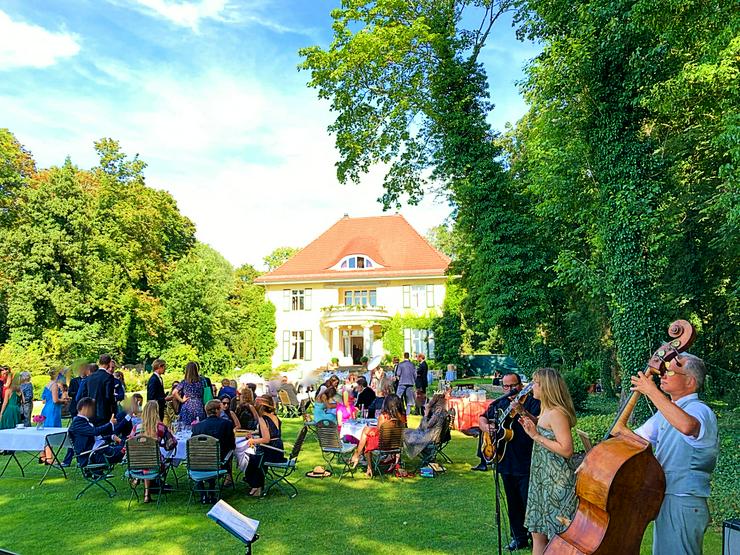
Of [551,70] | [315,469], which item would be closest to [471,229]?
[551,70]

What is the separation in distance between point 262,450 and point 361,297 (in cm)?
3080

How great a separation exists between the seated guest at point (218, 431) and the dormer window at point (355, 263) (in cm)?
3112

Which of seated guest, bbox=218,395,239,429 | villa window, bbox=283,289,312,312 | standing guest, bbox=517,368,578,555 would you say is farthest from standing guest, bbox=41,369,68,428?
villa window, bbox=283,289,312,312

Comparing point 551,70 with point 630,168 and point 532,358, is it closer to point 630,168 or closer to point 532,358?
point 630,168

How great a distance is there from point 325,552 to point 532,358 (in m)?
11.1

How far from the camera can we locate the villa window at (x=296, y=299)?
131 ft

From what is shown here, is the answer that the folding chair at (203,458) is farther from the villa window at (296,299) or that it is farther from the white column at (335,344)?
the villa window at (296,299)

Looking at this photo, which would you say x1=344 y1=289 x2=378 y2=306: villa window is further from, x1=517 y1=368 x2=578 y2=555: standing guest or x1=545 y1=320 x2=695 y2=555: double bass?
x1=545 y1=320 x2=695 y2=555: double bass

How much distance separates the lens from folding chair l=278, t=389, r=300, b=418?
17109mm

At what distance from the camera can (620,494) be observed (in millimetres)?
3367

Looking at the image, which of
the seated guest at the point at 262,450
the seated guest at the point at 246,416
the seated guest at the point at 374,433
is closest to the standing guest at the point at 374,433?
the seated guest at the point at 374,433

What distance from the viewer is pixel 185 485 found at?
9.25 m

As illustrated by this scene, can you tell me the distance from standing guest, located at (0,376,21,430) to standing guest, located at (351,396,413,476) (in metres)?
7.34

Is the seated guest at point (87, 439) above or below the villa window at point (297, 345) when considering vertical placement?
below
